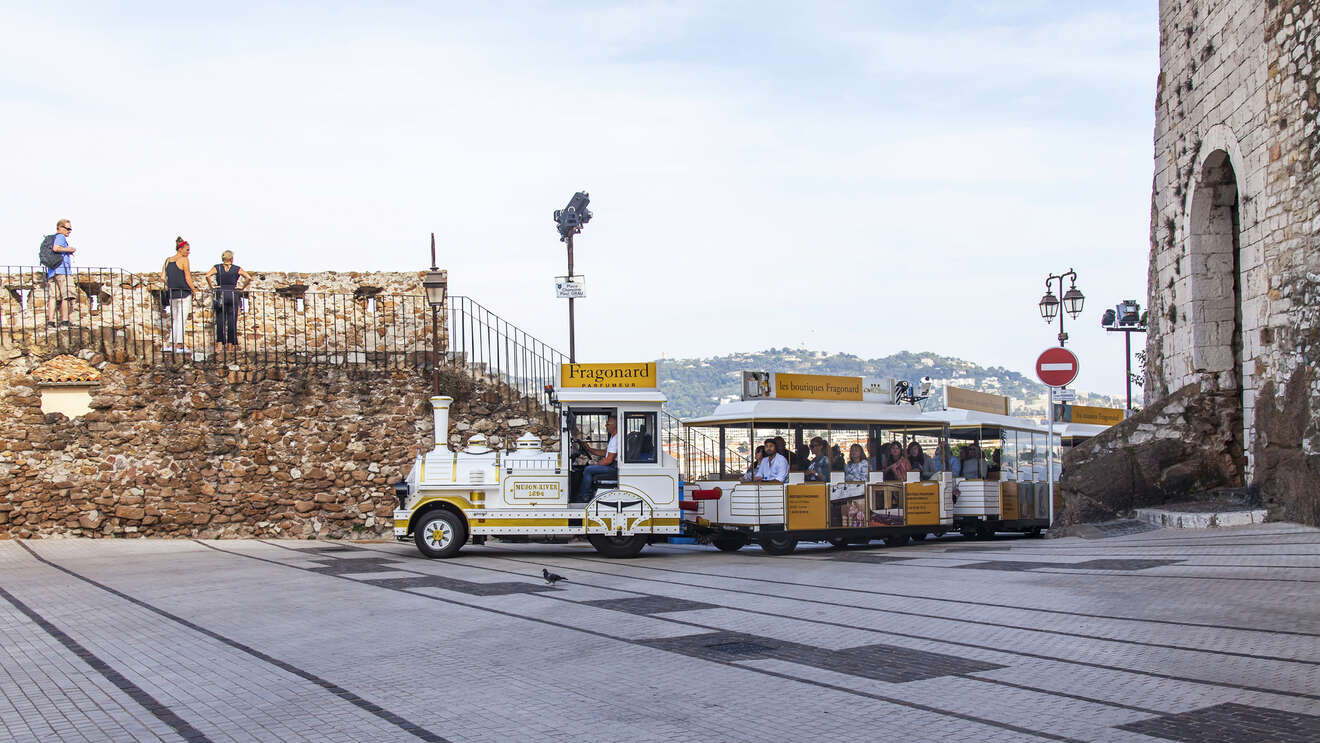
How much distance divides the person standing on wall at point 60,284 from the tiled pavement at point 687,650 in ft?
22.5

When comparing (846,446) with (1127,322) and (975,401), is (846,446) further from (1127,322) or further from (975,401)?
(1127,322)

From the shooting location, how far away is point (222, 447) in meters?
18.0

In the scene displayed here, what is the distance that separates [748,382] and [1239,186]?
7.47 meters

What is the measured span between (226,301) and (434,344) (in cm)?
400

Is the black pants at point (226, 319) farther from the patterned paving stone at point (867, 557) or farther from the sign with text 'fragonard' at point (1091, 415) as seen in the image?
the sign with text 'fragonard' at point (1091, 415)

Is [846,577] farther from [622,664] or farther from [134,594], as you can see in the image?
[134,594]

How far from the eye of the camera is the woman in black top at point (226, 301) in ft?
63.0

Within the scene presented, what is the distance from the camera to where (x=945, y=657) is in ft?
23.5

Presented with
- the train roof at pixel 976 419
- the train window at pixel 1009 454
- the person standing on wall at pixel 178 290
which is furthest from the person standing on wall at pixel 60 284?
the train window at pixel 1009 454

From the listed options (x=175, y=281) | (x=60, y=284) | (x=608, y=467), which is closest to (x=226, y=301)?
(x=175, y=281)

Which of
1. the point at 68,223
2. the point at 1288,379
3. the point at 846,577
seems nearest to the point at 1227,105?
the point at 1288,379

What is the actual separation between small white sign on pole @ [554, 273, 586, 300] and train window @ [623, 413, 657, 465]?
13.9 ft

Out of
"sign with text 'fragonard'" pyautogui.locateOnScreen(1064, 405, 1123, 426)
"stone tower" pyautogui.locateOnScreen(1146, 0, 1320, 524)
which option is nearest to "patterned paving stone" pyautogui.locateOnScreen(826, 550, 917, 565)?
"stone tower" pyautogui.locateOnScreen(1146, 0, 1320, 524)

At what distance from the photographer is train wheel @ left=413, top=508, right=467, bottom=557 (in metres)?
14.5
